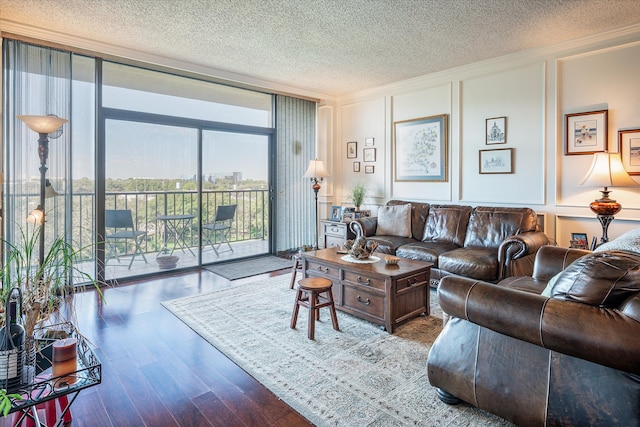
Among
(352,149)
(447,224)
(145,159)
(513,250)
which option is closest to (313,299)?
(513,250)

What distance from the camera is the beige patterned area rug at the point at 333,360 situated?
1.93m

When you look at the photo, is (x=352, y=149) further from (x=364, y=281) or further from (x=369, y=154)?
(x=364, y=281)

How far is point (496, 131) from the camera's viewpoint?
4.54 m

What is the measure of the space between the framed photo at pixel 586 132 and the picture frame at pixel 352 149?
2.99m

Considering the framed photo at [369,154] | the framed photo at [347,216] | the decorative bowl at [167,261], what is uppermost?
the framed photo at [369,154]

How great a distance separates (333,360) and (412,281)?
989mm

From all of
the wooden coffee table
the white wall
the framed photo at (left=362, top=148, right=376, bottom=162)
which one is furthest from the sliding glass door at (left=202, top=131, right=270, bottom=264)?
the wooden coffee table

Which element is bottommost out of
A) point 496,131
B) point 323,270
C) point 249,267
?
point 249,267

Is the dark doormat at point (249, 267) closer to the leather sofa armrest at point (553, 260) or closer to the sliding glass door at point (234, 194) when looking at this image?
the sliding glass door at point (234, 194)

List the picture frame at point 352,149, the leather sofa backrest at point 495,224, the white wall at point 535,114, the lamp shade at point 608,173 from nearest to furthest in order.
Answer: the lamp shade at point 608,173 < the white wall at point 535,114 < the leather sofa backrest at point 495,224 < the picture frame at point 352,149

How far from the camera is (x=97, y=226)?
4.26 metres

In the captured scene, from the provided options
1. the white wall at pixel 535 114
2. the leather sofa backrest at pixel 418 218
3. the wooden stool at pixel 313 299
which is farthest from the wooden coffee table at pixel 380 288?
the white wall at pixel 535 114

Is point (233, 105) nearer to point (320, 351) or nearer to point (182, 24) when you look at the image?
point (182, 24)

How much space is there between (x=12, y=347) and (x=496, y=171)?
4676mm
